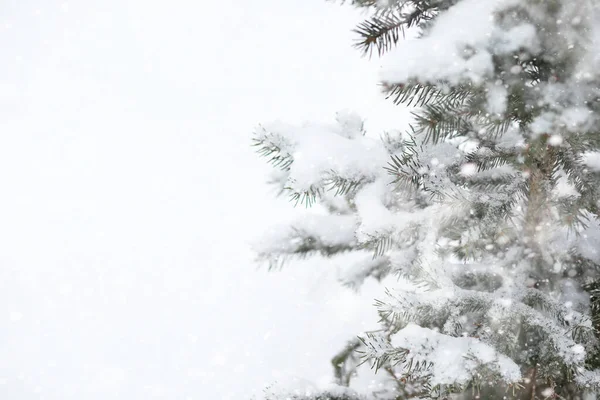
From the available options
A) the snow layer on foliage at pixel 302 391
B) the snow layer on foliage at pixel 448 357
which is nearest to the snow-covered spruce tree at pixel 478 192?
the snow layer on foliage at pixel 448 357

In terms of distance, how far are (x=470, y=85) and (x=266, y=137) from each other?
743mm

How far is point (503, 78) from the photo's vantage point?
1293mm

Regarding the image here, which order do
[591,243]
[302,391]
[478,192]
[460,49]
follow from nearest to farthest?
[460,49], [302,391], [478,192], [591,243]

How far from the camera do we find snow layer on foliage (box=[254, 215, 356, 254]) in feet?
5.83

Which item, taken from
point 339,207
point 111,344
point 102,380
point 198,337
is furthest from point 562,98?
point 111,344

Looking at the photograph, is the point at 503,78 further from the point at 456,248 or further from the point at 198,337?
the point at 198,337

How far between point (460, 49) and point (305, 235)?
3.16ft

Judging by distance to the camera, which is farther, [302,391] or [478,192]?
[478,192]

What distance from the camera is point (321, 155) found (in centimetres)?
150

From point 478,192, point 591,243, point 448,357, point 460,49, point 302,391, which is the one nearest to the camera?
point 448,357

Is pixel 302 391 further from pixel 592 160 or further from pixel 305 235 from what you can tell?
pixel 592 160

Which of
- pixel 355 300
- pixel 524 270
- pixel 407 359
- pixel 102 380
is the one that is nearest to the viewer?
pixel 407 359

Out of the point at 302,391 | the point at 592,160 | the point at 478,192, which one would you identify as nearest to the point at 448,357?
the point at 302,391

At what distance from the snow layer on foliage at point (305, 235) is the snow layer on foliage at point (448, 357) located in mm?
818
